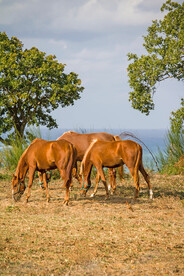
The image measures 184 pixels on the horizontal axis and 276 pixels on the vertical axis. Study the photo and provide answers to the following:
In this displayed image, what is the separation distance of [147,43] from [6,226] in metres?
14.0

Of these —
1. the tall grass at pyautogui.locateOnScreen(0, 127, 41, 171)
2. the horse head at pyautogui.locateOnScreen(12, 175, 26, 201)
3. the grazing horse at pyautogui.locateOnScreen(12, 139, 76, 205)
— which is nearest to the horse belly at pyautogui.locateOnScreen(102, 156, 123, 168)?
the grazing horse at pyautogui.locateOnScreen(12, 139, 76, 205)

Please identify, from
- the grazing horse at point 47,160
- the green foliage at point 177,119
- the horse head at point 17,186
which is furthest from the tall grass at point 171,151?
the horse head at point 17,186

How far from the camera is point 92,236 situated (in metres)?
6.88

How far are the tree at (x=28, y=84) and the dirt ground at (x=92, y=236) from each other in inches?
588

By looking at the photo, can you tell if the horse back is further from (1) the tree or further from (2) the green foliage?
(1) the tree

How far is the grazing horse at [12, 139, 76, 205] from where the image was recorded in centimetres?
952

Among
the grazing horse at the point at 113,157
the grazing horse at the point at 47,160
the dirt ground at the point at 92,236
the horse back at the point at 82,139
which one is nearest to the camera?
the dirt ground at the point at 92,236

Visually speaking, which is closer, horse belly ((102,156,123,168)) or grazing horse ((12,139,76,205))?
grazing horse ((12,139,76,205))

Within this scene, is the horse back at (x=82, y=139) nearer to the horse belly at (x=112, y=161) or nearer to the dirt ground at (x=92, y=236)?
the dirt ground at (x=92, y=236)

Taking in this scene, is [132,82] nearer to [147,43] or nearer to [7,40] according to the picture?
[147,43]

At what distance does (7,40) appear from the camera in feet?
84.7

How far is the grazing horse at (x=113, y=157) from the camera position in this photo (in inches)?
391

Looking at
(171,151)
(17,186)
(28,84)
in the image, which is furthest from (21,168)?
(28,84)

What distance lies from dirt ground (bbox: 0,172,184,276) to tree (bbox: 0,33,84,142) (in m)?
14.9
